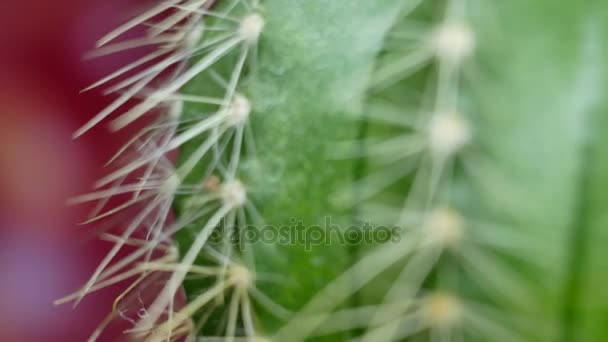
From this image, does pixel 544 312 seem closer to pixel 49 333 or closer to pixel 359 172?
pixel 359 172

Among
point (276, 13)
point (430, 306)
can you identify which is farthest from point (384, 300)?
point (276, 13)

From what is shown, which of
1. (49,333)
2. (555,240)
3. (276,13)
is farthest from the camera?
(49,333)

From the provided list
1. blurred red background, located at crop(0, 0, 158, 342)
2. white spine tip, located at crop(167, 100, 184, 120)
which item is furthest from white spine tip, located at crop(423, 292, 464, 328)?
blurred red background, located at crop(0, 0, 158, 342)

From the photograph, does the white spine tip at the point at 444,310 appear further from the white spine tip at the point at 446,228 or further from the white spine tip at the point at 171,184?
the white spine tip at the point at 171,184

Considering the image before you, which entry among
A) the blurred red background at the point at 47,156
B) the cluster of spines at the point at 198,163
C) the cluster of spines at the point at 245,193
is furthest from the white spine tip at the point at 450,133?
the blurred red background at the point at 47,156

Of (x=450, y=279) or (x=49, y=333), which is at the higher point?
(x=49, y=333)

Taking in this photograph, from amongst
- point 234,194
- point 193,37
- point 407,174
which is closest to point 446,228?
point 407,174

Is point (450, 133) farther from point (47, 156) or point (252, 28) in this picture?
point (47, 156)
